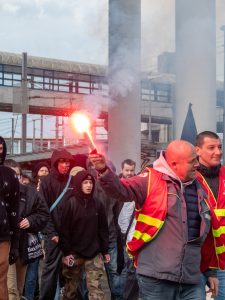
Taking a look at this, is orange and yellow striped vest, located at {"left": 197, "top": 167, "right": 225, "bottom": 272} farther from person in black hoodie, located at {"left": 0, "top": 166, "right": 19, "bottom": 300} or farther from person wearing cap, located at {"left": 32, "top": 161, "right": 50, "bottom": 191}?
person wearing cap, located at {"left": 32, "top": 161, "right": 50, "bottom": 191}

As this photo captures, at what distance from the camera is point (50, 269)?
656 centimetres

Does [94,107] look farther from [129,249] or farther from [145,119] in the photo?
[145,119]

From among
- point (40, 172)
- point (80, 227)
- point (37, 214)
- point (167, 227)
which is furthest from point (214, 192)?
point (40, 172)

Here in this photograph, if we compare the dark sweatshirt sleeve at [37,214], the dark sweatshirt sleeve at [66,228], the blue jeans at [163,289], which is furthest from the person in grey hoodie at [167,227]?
the dark sweatshirt sleeve at [66,228]

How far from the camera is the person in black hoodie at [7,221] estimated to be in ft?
15.8

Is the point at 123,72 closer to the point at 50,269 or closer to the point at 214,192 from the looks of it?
the point at 50,269

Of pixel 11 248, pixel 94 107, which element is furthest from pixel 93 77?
pixel 11 248

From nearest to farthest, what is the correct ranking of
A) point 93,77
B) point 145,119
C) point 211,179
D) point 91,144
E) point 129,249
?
point 91,144 → point 129,249 → point 211,179 → point 93,77 → point 145,119

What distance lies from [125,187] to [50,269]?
3.01 m

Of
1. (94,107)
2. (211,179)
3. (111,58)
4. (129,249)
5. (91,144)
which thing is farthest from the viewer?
(111,58)

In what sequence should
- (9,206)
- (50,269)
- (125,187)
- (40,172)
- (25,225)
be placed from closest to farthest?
(125,187) → (9,206) → (25,225) → (50,269) → (40,172)

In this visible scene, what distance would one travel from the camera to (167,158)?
4102 millimetres

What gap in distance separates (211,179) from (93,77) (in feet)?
39.6

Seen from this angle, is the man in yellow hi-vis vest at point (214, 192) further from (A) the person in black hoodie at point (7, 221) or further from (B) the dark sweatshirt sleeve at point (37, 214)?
(B) the dark sweatshirt sleeve at point (37, 214)
